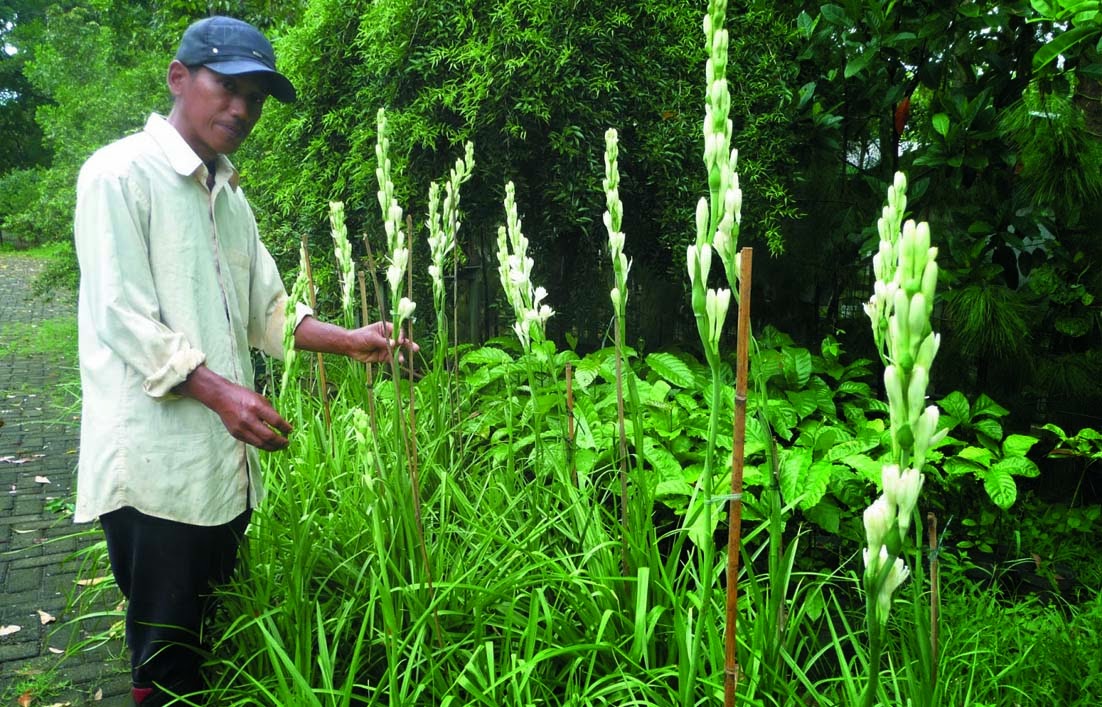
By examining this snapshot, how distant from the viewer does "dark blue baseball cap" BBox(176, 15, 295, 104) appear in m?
2.19

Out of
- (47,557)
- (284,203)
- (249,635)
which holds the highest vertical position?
(284,203)

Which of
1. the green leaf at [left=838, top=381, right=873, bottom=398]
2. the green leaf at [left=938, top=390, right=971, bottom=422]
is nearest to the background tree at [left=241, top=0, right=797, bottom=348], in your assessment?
the green leaf at [left=838, top=381, right=873, bottom=398]

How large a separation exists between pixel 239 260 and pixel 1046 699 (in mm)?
2633

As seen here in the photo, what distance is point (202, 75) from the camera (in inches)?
87.4

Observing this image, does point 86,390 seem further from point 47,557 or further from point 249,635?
point 47,557

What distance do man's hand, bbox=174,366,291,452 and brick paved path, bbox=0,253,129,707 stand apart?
117 centimetres

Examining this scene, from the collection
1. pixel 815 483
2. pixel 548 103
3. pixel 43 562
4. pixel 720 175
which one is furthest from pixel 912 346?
pixel 43 562

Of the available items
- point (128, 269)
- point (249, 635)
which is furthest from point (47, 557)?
point (128, 269)

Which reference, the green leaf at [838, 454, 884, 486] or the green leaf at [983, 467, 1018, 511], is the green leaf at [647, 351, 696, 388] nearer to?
the green leaf at [838, 454, 884, 486]

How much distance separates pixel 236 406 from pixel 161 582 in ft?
1.98

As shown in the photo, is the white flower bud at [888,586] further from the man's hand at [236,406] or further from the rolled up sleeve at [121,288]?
the rolled up sleeve at [121,288]

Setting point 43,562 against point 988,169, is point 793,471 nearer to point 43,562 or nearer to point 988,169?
point 988,169

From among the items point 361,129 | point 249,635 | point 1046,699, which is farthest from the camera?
point 361,129

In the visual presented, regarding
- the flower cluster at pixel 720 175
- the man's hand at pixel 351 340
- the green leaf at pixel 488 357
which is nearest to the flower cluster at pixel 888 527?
the flower cluster at pixel 720 175
